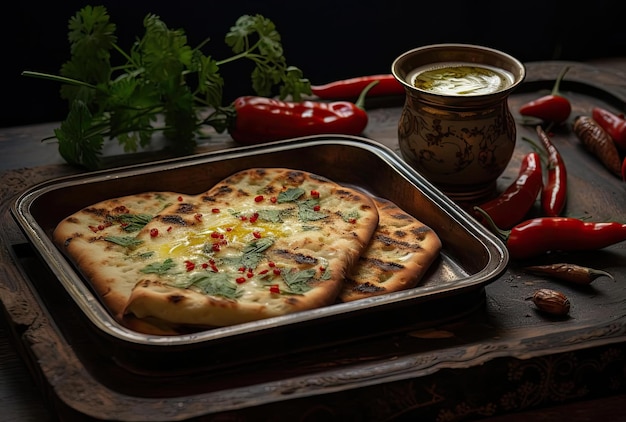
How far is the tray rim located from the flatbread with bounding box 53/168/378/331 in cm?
7

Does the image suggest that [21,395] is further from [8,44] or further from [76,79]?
[8,44]

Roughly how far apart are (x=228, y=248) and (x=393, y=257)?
0.50 meters

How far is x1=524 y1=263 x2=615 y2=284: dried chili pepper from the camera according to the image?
3.03 meters

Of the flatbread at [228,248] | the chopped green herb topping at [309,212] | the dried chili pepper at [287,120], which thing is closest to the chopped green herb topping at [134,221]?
the flatbread at [228,248]

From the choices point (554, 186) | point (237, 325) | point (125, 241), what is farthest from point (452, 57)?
point (237, 325)

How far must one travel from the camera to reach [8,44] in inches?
191

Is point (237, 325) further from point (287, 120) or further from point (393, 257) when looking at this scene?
point (287, 120)

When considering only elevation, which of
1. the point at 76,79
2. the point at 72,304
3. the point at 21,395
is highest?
the point at 76,79

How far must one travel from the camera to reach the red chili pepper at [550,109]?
421cm

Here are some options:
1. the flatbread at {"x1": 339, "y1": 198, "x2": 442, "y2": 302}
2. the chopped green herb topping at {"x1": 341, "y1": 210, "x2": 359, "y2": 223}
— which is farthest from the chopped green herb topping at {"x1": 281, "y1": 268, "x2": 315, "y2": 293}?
the chopped green herb topping at {"x1": 341, "y1": 210, "x2": 359, "y2": 223}

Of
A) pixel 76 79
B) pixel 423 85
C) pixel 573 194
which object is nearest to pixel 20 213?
pixel 76 79

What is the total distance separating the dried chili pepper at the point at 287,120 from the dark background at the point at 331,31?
107 cm

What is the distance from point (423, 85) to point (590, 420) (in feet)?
4.72

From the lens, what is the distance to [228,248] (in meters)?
2.91
